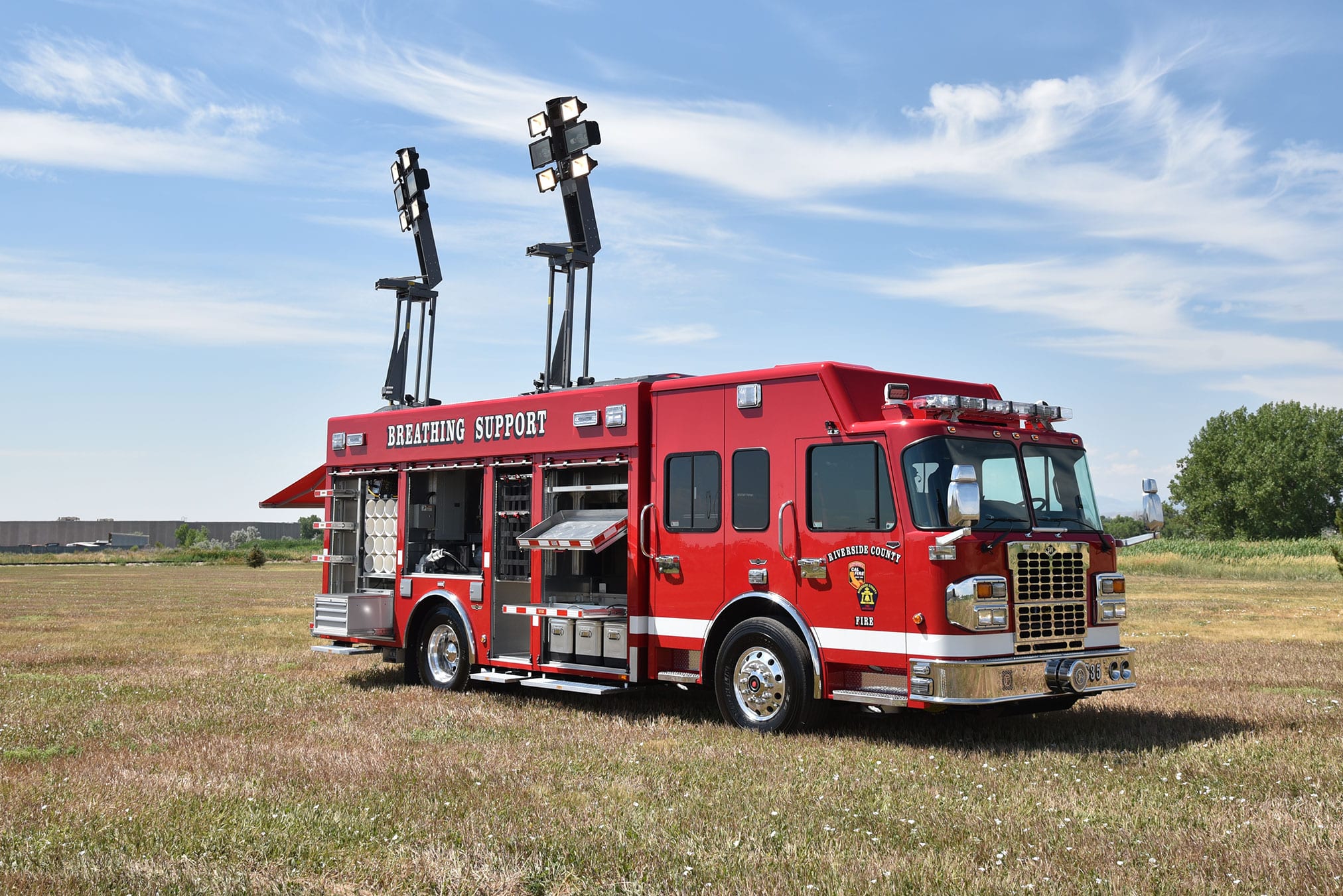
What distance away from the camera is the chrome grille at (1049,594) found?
10.1 m

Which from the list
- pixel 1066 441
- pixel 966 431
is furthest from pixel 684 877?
pixel 1066 441

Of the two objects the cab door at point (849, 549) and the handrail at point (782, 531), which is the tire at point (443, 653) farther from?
the cab door at point (849, 549)

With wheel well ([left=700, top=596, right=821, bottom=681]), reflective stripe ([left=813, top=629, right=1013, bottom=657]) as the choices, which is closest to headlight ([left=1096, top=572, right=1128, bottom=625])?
reflective stripe ([left=813, top=629, right=1013, bottom=657])

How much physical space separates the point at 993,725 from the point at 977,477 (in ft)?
9.23

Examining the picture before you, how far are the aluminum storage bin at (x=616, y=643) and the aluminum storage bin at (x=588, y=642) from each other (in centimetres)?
8

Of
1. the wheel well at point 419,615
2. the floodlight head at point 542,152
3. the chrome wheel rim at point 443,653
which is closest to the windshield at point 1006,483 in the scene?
the chrome wheel rim at point 443,653

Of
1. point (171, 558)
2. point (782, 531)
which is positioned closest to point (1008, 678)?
point (782, 531)

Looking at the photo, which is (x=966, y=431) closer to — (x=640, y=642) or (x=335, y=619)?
(x=640, y=642)

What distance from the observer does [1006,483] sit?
34.6 ft

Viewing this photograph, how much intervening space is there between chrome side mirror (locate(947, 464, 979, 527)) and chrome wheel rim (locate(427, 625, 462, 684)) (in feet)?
23.1

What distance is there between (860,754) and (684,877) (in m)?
3.55

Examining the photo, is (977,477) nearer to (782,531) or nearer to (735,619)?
(782,531)

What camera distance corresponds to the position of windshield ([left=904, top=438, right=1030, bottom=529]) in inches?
391

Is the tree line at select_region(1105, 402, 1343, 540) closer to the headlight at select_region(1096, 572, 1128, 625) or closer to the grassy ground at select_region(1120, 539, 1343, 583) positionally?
the grassy ground at select_region(1120, 539, 1343, 583)
